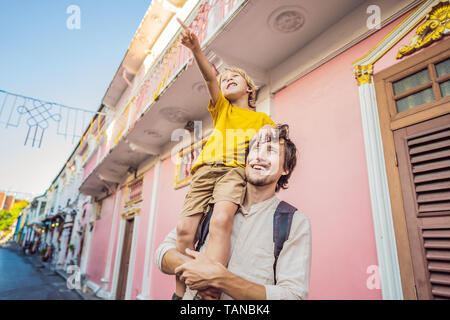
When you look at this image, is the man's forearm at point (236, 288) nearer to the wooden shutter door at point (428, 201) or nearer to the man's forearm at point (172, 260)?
the man's forearm at point (172, 260)

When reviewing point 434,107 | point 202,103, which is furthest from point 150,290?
point 434,107

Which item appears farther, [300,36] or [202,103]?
[202,103]

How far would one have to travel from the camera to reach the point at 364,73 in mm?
2926

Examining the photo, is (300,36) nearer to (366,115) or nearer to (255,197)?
(366,115)

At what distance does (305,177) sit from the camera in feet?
10.9

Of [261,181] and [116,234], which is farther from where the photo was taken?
[116,234]

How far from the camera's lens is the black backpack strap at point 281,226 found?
1.24 m

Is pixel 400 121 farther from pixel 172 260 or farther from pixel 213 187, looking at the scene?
pixel 172 260

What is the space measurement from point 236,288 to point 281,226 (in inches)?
14.4

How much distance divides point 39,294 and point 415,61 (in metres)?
12.3

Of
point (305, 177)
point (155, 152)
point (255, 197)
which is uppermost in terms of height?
point (155, 152)

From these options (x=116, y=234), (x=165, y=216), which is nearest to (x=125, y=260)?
(x=116, y=234)

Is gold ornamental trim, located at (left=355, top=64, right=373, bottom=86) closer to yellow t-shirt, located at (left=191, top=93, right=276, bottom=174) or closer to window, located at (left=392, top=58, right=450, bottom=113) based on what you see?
window, located at (left=392, top=58, right=450, bottom=113)
